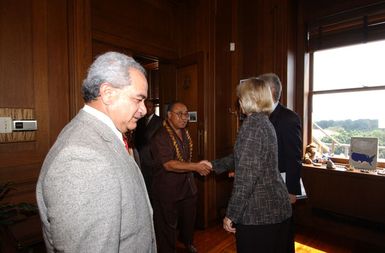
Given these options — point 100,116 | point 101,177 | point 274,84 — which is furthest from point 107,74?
point 274,84

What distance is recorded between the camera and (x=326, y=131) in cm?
321

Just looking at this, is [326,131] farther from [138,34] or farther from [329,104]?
[138,34]

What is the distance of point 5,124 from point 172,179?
1.44m

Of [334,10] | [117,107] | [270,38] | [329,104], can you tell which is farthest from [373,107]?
[117,107]

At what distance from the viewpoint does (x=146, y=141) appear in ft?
8.95

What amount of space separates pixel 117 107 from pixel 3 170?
1547 millimetres

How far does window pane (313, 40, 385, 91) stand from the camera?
2795 millimetres

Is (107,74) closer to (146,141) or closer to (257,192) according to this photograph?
(257,192)

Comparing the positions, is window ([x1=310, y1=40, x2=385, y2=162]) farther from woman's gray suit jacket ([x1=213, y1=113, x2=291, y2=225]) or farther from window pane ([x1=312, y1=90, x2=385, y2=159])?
woman's gray suit jacket ([x1=213, y1=113, x2=291, y2=225])

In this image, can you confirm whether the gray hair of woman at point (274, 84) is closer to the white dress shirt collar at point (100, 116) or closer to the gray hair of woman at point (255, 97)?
the gray hair of woman at point (255, 97)

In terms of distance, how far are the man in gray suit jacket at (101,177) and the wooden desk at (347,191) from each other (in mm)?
2560

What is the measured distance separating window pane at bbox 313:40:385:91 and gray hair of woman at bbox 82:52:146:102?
3063mm

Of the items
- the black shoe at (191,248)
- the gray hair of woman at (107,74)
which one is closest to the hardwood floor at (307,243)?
the black shoe at (191,248)

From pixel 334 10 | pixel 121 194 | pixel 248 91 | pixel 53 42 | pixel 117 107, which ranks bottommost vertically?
pixel 121 194
